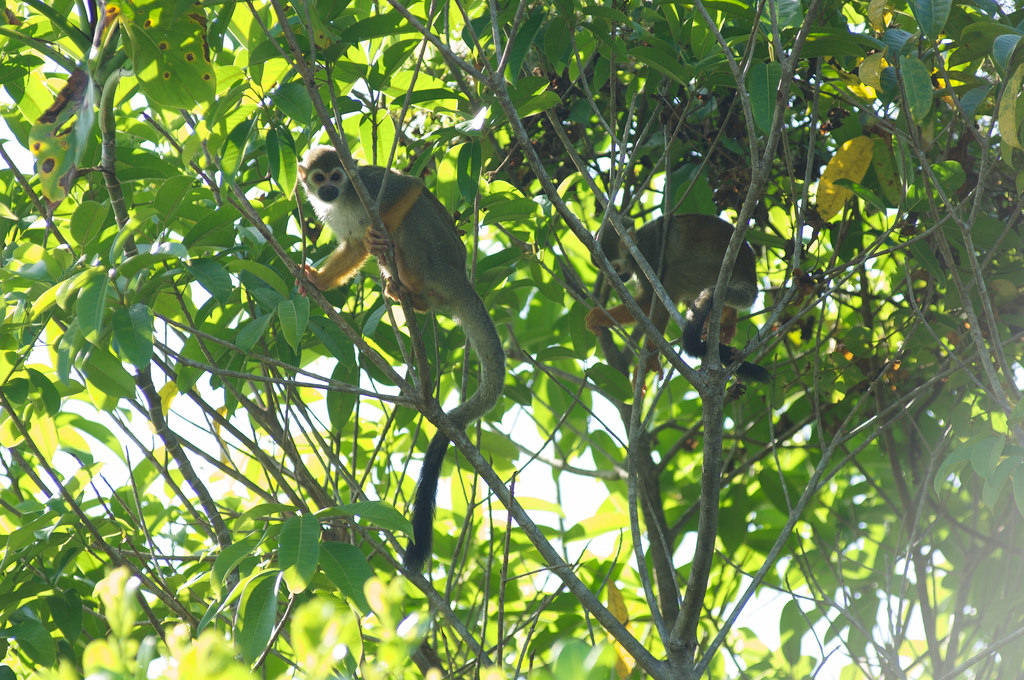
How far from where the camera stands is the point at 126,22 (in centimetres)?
234

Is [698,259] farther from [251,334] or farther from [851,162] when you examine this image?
[251,334]

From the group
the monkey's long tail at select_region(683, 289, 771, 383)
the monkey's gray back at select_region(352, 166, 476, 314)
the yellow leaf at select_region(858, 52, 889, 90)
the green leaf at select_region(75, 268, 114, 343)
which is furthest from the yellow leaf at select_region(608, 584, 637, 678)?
the green leaf at select_region(75, 268, 114, 343)

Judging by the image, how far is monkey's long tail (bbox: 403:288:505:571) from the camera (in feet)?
10.8

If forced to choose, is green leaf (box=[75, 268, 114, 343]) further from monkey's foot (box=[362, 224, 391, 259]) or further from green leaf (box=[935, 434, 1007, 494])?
green leaf (box=[935, 434, 1007, 494])

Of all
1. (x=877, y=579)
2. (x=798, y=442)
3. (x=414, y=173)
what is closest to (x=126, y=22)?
(x=414, y=173)

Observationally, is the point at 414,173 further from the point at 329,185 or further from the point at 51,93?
the point at 51,93

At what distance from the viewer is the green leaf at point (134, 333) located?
209 cm

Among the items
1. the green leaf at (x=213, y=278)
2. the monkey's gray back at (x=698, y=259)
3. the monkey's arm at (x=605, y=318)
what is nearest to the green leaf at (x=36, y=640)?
the green leaf at (x=213, y=278)

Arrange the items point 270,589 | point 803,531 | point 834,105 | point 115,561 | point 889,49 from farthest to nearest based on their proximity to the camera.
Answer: point 803,531 → point 834,105 → point 115,561 → point 889,49 → point 270,589

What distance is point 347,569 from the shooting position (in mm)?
2281

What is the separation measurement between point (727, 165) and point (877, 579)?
216 centimetres

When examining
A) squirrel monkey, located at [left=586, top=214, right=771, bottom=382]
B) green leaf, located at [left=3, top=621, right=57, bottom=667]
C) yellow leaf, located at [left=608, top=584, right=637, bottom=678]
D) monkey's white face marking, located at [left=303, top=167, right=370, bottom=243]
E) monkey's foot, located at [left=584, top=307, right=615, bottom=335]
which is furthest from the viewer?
squirrel monkey, located at [left=586, top=214, right=771, bottom=382]

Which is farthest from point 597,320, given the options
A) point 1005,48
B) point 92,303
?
point 92,303

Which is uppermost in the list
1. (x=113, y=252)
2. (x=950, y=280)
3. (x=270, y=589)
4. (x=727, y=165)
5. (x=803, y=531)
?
(x=727, y=165)
